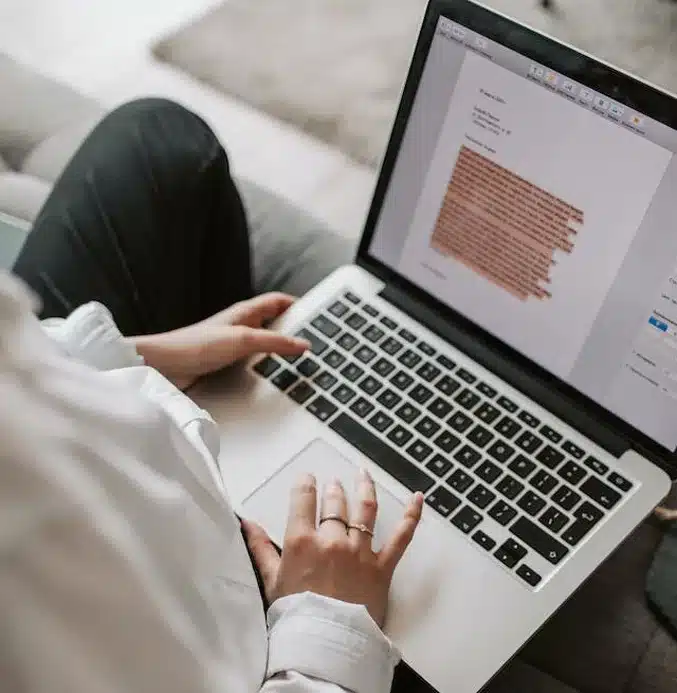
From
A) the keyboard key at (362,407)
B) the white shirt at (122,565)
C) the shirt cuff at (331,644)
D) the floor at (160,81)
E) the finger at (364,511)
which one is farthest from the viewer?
the floor at (160,81)

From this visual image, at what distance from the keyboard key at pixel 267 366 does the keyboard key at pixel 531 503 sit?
0.24 m

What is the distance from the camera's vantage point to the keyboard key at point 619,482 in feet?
2.37

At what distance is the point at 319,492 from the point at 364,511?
0.18ft

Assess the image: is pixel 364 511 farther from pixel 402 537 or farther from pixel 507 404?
pixel 507 404

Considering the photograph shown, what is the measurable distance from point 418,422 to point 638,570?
0.74 feet

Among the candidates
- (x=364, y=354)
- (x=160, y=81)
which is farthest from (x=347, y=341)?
(x=160, y=81)

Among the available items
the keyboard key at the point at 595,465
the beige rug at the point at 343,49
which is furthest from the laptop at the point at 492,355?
the beige rug at the point at 343,49

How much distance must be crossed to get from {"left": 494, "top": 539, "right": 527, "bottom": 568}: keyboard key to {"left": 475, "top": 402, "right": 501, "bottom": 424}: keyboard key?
114 mm

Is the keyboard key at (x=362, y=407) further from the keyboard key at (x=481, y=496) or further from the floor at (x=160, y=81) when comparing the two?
the floor at (x=160, y=81)

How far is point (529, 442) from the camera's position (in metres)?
0.75

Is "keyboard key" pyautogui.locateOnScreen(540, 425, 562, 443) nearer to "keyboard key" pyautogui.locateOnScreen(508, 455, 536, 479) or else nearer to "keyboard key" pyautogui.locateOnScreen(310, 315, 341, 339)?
"keyboard key" pyautogui.locateOnScreen(508, 455, 536, 479)

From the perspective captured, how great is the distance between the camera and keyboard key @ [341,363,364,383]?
2.63 ft

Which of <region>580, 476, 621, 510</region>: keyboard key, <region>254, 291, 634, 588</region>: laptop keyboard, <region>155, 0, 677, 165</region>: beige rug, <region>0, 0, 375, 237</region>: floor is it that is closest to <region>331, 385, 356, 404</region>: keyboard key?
<region>254, 291, 634, 588</region>: laptop keyboard

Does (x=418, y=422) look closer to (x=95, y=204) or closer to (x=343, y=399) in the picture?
(x=343, y=399)
